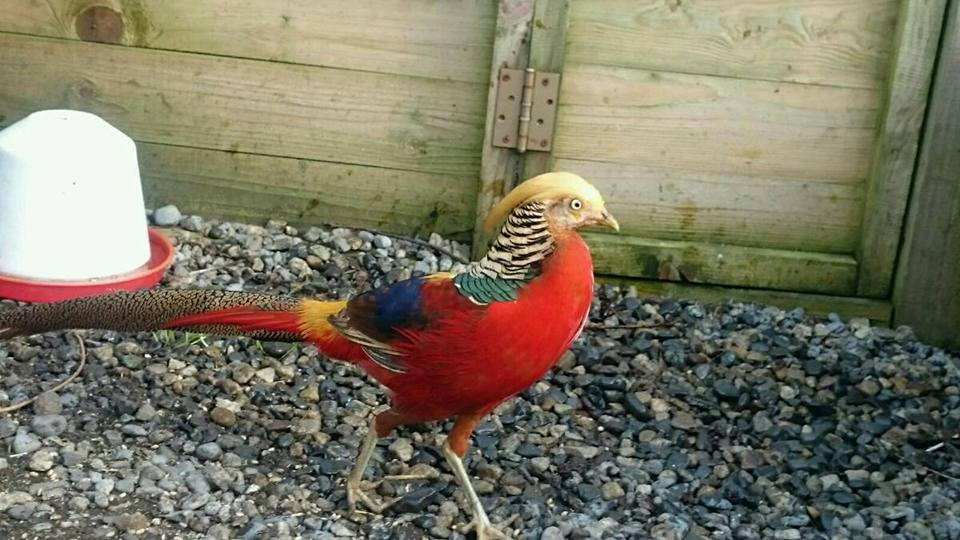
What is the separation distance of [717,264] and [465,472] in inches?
61.9

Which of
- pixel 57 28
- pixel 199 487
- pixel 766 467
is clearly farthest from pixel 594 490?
pixel 57 28

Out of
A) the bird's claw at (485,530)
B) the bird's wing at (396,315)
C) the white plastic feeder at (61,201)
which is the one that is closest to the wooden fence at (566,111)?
the white plastic feeder at (61,201)

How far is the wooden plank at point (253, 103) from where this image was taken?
413 centimetres

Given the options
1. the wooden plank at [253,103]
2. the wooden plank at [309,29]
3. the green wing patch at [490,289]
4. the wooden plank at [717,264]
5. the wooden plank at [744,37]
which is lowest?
the wooden plank at [717,264]

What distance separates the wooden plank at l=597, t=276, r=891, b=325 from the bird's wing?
152 centimetres

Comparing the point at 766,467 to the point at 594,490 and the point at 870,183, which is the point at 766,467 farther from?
the point at 870,183

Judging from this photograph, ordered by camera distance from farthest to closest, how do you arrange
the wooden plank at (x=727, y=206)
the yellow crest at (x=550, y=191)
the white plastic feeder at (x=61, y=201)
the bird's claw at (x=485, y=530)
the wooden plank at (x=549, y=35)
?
the wooden plank at (x=727, y=206), the wooden plank at (x=549, y=35), the white plastic feeder at (x=61, y=201), the bird's claw at (x=485, y=530), the yellow crest at (x=550, y=191)

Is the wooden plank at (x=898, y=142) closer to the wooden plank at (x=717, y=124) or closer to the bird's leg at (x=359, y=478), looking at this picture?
the wooden plank at (x=717, y=124)

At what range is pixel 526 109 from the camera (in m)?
4.02

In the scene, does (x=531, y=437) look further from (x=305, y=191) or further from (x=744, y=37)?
(x=744, y=37)

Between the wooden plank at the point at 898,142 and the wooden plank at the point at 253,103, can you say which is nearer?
the wooden plank at the point at 898,142

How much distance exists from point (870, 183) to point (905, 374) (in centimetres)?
66

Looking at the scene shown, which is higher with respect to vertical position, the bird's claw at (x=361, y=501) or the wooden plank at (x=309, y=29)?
the wooden plank at (x=309, y=29)

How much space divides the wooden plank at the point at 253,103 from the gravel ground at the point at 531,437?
0.41m
